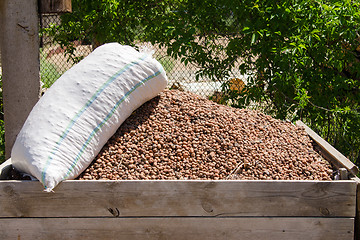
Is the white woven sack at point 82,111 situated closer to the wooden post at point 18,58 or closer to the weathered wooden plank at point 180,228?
the weathered wooden plank at point 180,228

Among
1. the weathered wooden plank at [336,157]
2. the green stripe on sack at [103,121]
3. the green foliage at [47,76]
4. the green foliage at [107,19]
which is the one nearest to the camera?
the green stripe on sack at [103,121]

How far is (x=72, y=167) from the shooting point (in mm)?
2445

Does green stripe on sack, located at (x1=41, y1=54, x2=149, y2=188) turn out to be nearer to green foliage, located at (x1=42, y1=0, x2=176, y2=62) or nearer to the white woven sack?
the white woven sack

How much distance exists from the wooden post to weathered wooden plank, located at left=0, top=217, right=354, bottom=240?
166 centimetres

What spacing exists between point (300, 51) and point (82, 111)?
1987 mm

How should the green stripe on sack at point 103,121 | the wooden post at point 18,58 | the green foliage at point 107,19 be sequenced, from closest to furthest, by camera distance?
the green stripe on sack at point 103,121 < the wooden post at point 18,58 < the green foliage at point 107,19

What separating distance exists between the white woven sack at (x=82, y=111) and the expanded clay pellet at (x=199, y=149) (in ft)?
0.35

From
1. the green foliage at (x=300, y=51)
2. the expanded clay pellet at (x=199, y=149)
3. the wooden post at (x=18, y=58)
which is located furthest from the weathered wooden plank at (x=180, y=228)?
the wooden post at (x=18, y=58)

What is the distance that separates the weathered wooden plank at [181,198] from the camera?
7.68ft

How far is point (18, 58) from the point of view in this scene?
3.82 metres

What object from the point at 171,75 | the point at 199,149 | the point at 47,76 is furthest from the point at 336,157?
the point at 47,76

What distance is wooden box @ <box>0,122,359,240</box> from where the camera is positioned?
2344 mm

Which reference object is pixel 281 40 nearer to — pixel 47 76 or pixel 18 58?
pixel 18 58

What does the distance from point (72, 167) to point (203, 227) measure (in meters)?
0.80
